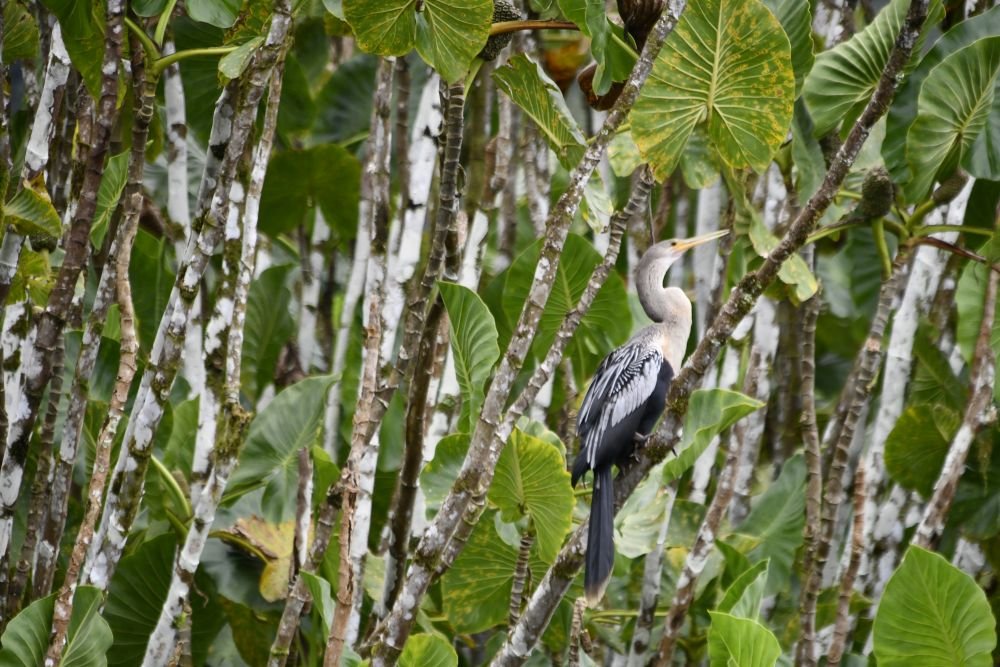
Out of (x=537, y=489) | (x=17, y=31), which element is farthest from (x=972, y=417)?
(x=17, y=31)

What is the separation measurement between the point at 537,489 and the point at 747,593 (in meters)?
0.59

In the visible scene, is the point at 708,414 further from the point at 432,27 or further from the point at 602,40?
the point at 432,27

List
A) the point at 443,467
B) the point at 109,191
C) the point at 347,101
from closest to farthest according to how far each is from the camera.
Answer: the point at 443,467
the point at 109,191
the point at 347,101

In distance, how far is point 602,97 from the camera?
3.25 meters

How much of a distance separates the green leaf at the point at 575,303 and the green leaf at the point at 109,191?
4.01ft

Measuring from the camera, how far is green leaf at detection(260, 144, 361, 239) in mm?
4637

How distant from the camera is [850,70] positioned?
11.4 feet

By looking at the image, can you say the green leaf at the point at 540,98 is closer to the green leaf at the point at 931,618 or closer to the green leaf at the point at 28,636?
the green leaf at the point at 931,618

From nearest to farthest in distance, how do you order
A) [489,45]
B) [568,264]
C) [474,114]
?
[489,45]
[568,264]
[474,114]

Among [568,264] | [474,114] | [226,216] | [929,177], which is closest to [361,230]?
[474,114]

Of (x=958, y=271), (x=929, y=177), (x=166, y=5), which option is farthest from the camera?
(x=958, y=271)

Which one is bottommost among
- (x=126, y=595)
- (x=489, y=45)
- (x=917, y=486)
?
(x=126, y=595)

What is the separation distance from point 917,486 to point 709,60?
196 cm

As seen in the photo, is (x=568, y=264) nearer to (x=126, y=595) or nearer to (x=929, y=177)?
(x=929, y=177)
